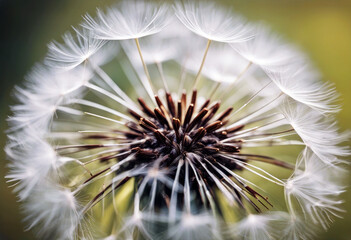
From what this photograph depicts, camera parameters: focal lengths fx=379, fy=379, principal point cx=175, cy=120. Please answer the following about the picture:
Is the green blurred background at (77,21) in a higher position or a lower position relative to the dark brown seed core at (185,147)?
higher

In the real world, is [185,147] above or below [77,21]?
below

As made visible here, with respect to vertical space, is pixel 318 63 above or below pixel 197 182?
above

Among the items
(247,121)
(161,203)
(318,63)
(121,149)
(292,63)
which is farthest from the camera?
(318,63)

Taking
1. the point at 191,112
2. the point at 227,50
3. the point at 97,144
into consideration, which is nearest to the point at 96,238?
the point at 97,144

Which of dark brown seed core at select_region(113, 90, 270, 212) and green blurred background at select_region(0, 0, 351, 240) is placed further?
green blurred background at select_region(0, 0, 351, 240)

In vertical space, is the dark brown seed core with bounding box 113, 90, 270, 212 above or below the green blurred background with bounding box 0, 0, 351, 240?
below

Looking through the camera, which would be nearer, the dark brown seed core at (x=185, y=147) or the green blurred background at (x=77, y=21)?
the dark brown seed core at (x=185, y=147)

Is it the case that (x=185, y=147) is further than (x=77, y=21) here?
No

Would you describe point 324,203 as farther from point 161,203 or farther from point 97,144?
point 97,144
